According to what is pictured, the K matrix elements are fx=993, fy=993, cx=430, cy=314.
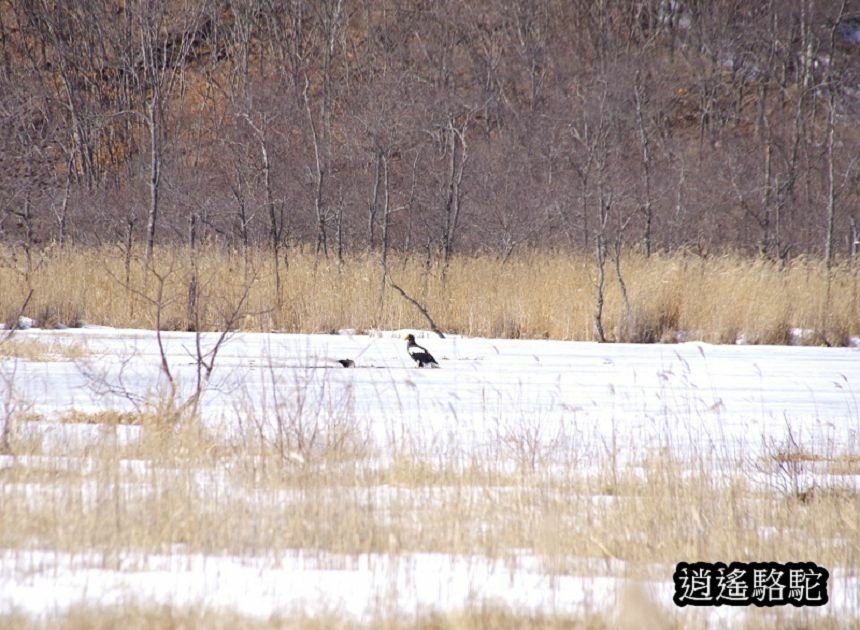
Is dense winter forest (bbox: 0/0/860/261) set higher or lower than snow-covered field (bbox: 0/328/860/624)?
higher

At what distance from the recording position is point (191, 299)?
11.5 meters

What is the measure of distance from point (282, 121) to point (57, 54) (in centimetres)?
878

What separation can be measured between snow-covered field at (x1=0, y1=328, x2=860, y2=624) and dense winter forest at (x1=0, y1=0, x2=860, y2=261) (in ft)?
27.5

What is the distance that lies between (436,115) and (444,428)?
20.2m

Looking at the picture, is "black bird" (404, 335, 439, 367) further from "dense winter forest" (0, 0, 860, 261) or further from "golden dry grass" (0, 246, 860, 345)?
"dense winter forest" (0, 0, 860, 261)

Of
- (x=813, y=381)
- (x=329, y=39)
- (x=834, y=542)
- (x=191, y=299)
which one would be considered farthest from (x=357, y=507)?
(x=329, y=39)

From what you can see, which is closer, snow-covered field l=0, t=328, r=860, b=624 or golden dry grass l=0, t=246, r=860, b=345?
snow-covered field l=0, t=328, r=860, b=624

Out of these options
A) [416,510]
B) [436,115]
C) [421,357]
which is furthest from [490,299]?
[436,115]

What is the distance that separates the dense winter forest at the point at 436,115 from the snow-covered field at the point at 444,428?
27.5ft

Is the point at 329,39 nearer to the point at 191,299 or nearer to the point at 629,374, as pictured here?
the point at 191,299

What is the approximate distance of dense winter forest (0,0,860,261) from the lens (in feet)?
70.4

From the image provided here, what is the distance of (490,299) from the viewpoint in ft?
41.2

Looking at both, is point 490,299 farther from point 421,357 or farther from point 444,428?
point 444,428

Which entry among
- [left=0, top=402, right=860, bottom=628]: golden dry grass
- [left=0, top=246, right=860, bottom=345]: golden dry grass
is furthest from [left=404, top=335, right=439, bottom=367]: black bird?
[left=0, top=246, right=860, bottom=345]: golden dry grass
